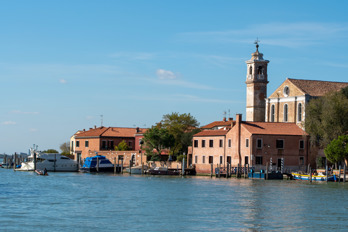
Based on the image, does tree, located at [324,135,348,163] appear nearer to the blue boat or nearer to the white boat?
the blue boat

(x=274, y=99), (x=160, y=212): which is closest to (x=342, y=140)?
(x=274, y=99)

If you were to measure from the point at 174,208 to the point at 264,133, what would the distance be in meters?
33.3

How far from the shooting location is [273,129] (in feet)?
233

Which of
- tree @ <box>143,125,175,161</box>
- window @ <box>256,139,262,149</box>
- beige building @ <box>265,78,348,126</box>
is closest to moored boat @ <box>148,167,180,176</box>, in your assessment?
tree @ <box>143,125,175,161</box>

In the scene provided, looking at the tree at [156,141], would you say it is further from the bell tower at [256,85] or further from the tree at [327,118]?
the tree at [327,118]

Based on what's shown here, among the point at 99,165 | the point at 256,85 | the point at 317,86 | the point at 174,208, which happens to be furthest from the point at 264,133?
the point at 174,208

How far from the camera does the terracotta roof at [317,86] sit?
77.0m

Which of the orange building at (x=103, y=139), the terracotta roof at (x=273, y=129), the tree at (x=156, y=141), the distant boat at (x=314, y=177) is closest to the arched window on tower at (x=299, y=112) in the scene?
the terracotta roof at (x=273, y=129)

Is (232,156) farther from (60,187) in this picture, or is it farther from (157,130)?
(60,187)

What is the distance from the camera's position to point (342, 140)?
65.1 metres

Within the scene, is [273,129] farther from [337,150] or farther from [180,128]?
[180,128]

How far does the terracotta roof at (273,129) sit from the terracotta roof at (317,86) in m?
6.06

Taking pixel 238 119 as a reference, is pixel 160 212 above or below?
below

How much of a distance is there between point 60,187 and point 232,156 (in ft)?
76.6
